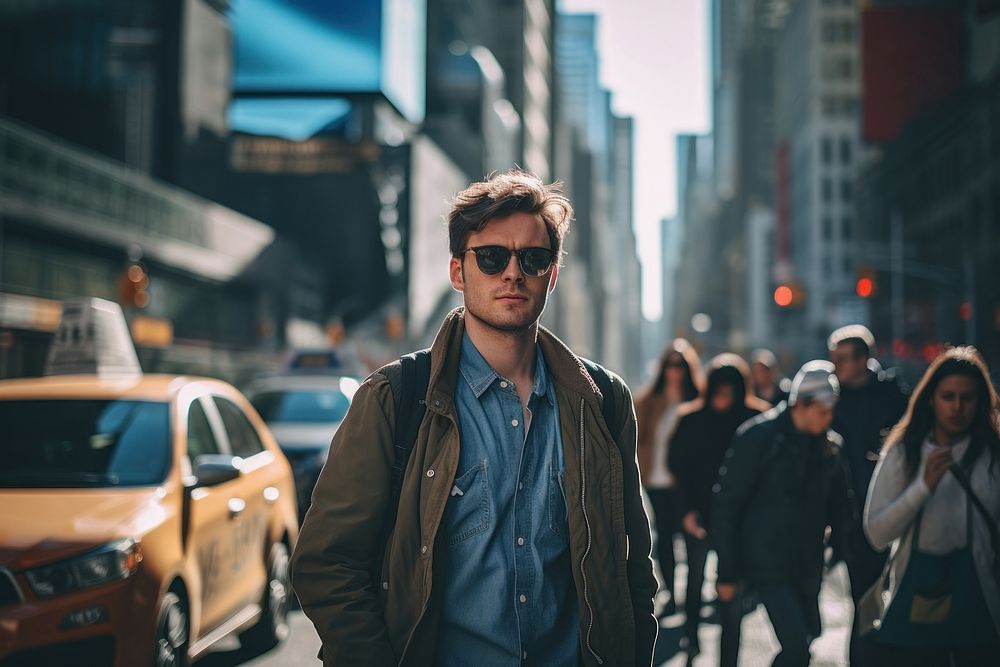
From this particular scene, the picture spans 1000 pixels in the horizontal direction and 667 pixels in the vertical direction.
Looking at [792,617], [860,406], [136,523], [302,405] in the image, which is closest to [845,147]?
[302,405]

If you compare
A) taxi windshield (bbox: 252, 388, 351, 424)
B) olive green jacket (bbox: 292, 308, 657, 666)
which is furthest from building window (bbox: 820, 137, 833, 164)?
olive green jacket (bbox: 292, 308, 657, 666)

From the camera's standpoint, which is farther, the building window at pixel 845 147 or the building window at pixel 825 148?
the building window at pixel 825 148

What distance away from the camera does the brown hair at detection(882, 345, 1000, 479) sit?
18.4 ft

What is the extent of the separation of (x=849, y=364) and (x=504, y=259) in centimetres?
435

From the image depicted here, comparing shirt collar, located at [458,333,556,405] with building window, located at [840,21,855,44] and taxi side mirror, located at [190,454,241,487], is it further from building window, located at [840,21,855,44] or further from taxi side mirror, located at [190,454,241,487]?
building window, located at [840,21,855,44]

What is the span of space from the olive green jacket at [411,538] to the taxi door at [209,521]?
11.1 ft

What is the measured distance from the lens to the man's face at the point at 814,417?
621cm

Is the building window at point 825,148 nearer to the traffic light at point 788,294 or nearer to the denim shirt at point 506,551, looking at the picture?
the traffic light at point 788,294

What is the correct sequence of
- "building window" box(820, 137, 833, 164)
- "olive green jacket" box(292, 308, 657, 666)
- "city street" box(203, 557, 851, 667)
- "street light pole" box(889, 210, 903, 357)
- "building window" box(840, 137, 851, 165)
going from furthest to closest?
"building window" box(820, 137, 833, 164) → "building window" box(840, 137, 851, 165) → "street light pole" box(889, 210, 903, 357) → "city street" box(203, 557, 851, 667) → "olive green jacket" box(292, 308, 657, 666)

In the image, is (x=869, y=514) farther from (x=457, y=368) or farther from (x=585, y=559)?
(x=457, y=368)

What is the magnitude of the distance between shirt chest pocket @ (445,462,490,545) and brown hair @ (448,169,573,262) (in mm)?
641

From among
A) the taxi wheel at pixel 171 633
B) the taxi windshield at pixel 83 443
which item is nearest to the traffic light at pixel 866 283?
the taxi windshield at pixel 83 443

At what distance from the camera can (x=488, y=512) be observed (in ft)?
10.7

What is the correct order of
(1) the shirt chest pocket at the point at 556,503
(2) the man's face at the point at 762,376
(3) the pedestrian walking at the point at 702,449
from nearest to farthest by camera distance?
(1) the shirt chest pocket at the point at 556,503, (3) the pedestrian walking at the point at 702,449, (2) the man's face at the point at 762,376
